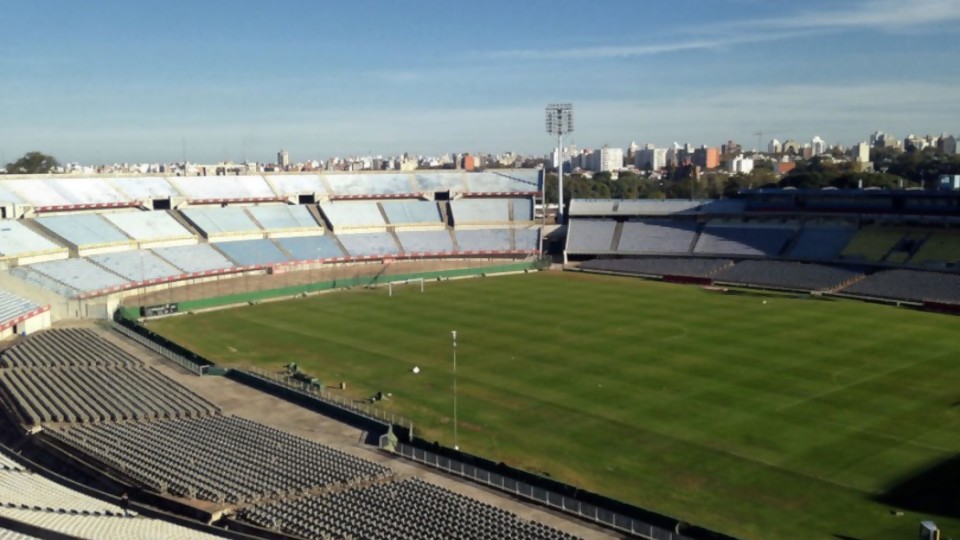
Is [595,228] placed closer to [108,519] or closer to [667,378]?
[667,378]

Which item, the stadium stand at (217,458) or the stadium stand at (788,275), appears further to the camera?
the stadium stand at (788,275)

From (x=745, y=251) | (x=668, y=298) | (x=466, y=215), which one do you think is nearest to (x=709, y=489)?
(x=668, y=298)

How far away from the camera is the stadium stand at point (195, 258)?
76250mm

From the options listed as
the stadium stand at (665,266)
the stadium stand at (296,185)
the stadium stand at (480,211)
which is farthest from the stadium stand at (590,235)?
the stadium stand at (296,185)

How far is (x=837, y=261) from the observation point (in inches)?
3014

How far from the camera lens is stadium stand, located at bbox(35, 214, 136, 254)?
240 feet

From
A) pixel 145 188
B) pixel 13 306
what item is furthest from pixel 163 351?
pixel 145 188

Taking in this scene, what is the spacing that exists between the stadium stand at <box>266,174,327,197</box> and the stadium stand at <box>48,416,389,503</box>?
63.4 metres

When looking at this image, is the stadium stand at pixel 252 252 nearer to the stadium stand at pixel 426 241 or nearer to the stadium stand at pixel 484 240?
Answer: the stadium stand at pixel 426 241

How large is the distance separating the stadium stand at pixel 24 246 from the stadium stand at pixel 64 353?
19.0 m

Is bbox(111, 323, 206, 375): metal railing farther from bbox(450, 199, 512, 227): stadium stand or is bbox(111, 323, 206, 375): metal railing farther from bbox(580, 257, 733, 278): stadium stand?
bbox(580, 257, 733, 278): stadium stand

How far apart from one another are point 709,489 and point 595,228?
68699 mm

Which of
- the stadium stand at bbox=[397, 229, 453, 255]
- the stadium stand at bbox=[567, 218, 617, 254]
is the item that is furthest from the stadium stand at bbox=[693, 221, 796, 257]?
the stadium stand at bbox=[397, 229, 453, 255]

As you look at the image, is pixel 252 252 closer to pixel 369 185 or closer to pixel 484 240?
pixel 369 185
